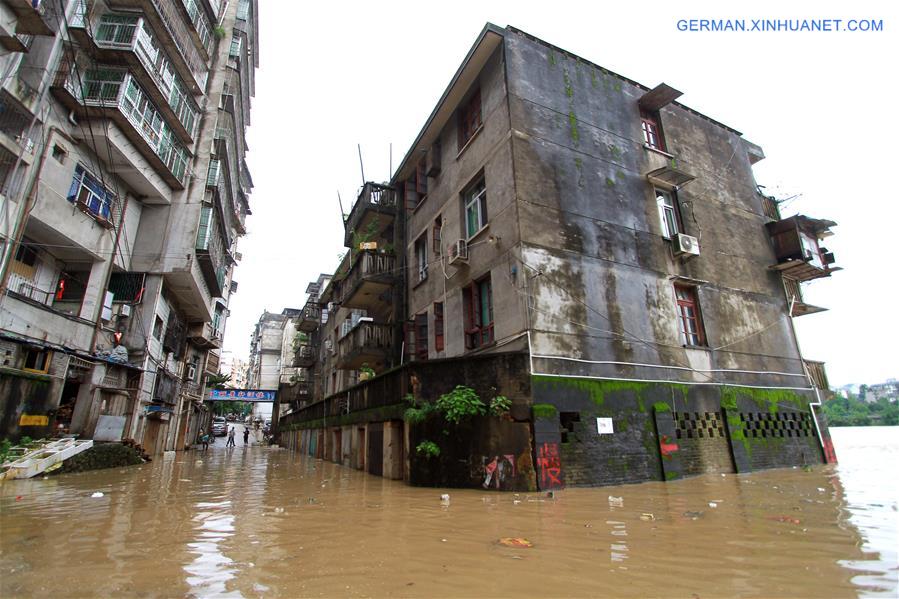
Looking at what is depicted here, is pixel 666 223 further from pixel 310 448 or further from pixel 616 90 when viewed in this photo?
pixel 310 448

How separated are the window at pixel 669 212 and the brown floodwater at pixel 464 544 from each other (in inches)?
302

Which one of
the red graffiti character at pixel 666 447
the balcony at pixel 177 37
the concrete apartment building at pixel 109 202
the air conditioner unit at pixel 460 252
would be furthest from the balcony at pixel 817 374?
the balcony at pixel 177 37

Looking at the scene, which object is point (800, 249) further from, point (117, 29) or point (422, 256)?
point (117, 29)

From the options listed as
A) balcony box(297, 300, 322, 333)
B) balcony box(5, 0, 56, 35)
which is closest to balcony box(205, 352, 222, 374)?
balcony box(297, 300, 322, 333)

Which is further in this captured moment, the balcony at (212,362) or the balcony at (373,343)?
the balcony at (212,362)

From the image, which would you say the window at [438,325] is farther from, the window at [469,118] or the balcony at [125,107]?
the balcony at [125,107]

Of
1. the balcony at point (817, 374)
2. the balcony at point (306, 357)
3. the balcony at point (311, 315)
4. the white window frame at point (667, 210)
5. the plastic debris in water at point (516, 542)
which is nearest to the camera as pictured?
the plastic debris in water at point (516, 542)

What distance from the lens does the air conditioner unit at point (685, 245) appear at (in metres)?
12.6

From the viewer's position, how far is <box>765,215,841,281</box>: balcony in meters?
15.0

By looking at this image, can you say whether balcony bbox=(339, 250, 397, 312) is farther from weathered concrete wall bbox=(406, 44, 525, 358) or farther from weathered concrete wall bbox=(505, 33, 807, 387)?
weathered concrete wall bbox=(505, 33, 807, 387)

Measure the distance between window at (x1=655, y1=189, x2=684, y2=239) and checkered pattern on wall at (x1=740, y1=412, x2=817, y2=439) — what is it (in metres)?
5.63

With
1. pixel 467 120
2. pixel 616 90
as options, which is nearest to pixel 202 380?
pixel 467 120

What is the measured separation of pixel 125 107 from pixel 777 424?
25.6m

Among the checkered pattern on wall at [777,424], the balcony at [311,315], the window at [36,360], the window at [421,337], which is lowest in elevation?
the checkered pattern on wall at [777,424]
